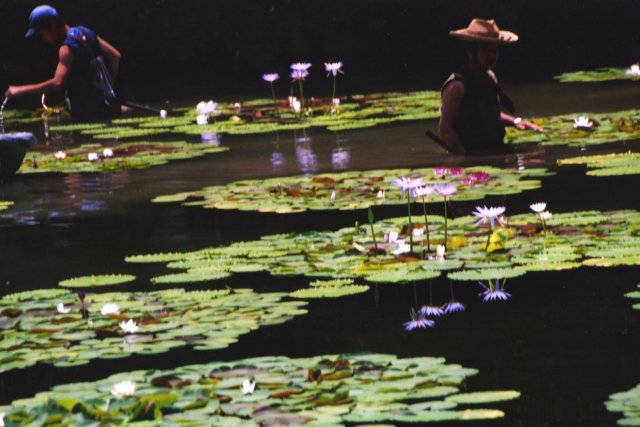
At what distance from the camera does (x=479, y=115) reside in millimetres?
10344

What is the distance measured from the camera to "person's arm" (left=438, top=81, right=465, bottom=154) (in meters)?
10.0

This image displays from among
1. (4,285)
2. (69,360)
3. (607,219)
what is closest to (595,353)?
(69,360)

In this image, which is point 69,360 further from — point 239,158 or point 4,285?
point 239,158

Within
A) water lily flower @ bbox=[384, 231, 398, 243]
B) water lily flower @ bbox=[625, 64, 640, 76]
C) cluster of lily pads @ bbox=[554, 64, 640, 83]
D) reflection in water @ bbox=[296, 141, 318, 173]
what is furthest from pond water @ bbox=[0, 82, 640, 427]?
cluster of lily pads @ bbox=[554, 64, 640, 83]

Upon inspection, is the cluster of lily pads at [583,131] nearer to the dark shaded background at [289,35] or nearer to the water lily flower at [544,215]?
the water lily flower at [544,215]

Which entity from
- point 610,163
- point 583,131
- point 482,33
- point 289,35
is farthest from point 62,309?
point 289,35

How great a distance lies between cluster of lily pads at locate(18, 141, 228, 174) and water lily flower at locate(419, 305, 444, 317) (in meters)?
5.76

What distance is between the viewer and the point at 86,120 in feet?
51.0

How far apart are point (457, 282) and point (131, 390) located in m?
2.08

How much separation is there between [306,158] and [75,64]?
4097mm

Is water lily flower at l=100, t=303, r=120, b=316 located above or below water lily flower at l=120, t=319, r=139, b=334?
above

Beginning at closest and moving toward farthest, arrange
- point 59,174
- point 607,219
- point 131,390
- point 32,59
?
1. point 131,390
2. point 607,219
3. point 59,174
4. point 32,59

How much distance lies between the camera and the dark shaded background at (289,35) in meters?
20.7

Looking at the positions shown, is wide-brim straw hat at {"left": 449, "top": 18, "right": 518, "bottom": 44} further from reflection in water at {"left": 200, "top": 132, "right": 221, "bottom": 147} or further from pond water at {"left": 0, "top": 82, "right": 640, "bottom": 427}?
reflection in water at {"left": 200, "top": 132, "right": 221, "bottom": 147}
